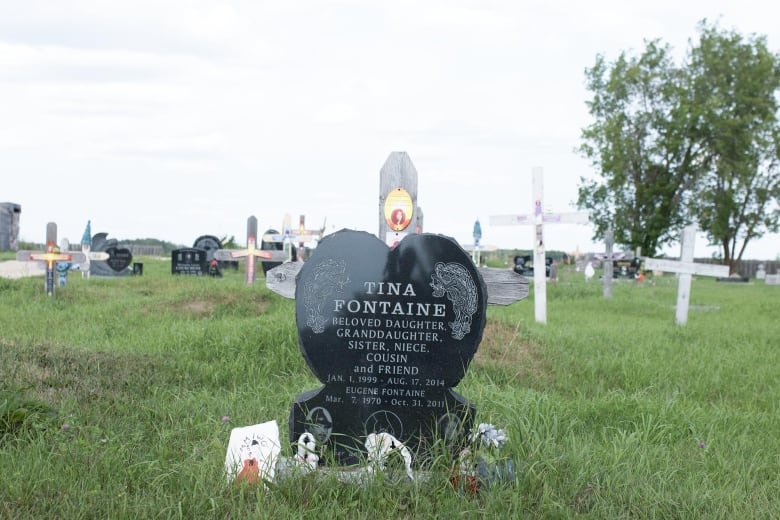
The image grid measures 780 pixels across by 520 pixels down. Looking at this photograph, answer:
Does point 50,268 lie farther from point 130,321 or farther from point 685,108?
point 685,108

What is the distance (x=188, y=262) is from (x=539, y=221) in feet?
38.7

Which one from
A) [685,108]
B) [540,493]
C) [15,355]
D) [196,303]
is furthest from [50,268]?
[685,108]

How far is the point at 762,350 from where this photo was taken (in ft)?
32.0

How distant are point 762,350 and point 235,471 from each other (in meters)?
7.78

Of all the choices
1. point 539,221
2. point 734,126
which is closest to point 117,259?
point 539,221

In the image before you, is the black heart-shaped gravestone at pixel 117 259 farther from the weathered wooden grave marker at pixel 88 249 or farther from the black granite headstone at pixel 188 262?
the black granite headstone at pixel 188 262

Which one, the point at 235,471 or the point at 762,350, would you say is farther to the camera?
the point at 762,350

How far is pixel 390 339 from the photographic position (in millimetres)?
4703

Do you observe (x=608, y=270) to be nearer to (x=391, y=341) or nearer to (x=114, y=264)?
(x=114, y=264)

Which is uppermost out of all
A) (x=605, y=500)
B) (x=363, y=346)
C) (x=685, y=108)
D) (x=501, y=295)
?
(x=685, y=108)

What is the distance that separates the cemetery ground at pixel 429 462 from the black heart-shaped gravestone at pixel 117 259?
37.7 feet

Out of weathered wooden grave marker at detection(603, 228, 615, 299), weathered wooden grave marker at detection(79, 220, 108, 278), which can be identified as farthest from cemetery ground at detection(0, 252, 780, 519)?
weathered wooden grave marker at detection(79, 220, 108, 278)

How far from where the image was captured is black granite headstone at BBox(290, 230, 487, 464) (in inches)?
185

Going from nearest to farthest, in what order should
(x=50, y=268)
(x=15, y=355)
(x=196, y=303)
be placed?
1. (x=15, y=355)
2. (x=196, y=303)
3. (x=50, y=268)
